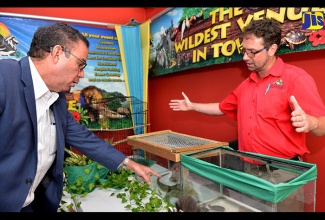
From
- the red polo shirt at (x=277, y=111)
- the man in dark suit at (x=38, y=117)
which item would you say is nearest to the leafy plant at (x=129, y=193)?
the man in dark suit at (x=38, y=117)

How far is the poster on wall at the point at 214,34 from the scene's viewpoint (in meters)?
1.53

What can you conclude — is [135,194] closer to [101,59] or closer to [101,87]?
[101,87]

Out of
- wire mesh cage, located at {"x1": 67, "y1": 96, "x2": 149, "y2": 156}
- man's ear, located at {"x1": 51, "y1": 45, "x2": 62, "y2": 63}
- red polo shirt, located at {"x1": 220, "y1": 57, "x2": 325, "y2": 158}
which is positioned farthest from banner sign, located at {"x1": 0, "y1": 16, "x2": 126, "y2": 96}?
red polo shirt, located at {"x1": 220, "y1": 57, "x2": 325, "y2": 158}

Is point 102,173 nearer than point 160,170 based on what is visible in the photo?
No

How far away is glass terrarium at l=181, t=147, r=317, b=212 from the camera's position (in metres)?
0.83

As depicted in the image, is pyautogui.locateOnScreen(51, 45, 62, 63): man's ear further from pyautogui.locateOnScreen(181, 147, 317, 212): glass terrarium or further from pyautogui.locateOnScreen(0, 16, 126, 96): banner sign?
pyautogui.locateOnScreen(0, 16, 126, 96): banner sign

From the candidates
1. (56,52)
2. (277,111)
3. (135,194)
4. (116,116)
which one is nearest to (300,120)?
(277,111)

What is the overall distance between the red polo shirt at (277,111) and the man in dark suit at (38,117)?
2.35 feet

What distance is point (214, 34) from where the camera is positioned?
7.02ft

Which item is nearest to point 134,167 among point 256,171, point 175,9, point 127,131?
point 256,171

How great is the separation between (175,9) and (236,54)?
1.07 meters

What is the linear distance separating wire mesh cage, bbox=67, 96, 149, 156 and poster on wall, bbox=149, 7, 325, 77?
56 centimetres

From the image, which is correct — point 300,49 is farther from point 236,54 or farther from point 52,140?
point 52,140

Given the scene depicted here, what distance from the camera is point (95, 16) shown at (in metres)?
3.15
